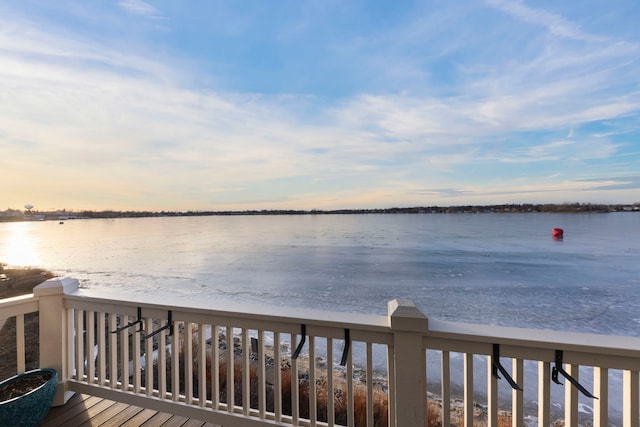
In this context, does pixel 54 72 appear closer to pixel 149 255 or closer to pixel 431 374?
pixel 431 374

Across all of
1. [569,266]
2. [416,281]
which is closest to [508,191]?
[569,266]

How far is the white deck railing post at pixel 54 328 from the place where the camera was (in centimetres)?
176

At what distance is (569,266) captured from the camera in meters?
13.5

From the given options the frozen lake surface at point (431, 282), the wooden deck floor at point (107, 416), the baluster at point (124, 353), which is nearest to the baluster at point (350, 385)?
the wooden deck floor at point (107, 416)

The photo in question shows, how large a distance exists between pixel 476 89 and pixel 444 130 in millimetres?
2270

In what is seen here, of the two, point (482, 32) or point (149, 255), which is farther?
point (149, 255)

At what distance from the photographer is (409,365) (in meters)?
1.17

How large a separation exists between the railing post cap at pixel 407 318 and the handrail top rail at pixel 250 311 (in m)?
0.06

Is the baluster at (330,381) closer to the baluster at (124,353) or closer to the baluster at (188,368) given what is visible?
the baluster at (188,368)

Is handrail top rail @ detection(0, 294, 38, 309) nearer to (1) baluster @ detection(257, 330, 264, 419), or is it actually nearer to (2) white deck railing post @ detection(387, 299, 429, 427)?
(1) baluster @ detection(257, 330, 264, 419)

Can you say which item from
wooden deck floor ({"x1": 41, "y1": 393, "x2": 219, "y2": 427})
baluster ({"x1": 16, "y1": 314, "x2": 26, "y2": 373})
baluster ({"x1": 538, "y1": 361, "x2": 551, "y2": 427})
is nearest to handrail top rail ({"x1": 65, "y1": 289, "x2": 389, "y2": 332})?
baluster ({"x1": 16, "y1": 314, "x2": 26, "y2": 373})

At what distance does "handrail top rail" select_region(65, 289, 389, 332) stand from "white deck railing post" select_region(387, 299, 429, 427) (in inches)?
3.0

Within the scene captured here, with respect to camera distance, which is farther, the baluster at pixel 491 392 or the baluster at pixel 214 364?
the baluster at pixel 214 364

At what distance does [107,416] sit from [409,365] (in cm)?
181
